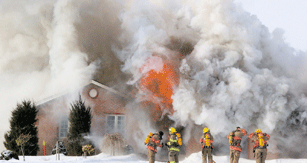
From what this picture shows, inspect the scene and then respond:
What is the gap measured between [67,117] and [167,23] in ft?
32.3

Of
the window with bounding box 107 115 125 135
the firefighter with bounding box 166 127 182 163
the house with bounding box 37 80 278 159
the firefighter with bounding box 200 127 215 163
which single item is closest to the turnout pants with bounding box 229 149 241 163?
the firefighter with bounding box 200 127 215 163

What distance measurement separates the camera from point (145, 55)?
24.7 m

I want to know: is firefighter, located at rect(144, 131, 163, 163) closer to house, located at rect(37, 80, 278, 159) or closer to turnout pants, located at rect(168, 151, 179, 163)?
turnout pants, located at rect(168, 151, 179, 163)

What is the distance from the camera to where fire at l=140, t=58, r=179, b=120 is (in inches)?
972

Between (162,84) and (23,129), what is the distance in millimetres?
9472

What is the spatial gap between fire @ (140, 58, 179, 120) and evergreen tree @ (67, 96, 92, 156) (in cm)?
452

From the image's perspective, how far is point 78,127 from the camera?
79.9 feet

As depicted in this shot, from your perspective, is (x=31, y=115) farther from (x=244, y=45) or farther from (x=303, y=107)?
(x=303, y=107)

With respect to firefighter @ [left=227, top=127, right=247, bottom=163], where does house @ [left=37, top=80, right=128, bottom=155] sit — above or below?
above

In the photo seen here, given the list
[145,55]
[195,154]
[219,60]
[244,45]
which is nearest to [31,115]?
[145,55]

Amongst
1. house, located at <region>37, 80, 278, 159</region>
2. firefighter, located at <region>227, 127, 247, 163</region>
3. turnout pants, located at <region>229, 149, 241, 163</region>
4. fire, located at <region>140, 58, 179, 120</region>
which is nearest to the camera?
firefighter, located at <region>227, 127, 247, 163</region>

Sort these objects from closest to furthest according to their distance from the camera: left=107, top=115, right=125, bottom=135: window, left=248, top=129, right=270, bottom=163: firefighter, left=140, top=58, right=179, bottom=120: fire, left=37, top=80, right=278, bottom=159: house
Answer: left=248, top=129, right=270, bottom=163: firefighter < left=140, top=58, right=179, bottom=120: fire < left=37, top=80, right=278, bottom=159: house < left=107, top=115, right=125, bottom=135: window

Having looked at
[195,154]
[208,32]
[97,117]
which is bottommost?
[195,154]

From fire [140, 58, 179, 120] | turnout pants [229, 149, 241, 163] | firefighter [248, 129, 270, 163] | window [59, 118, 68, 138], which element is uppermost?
fire [140, 58, 179, 120]
